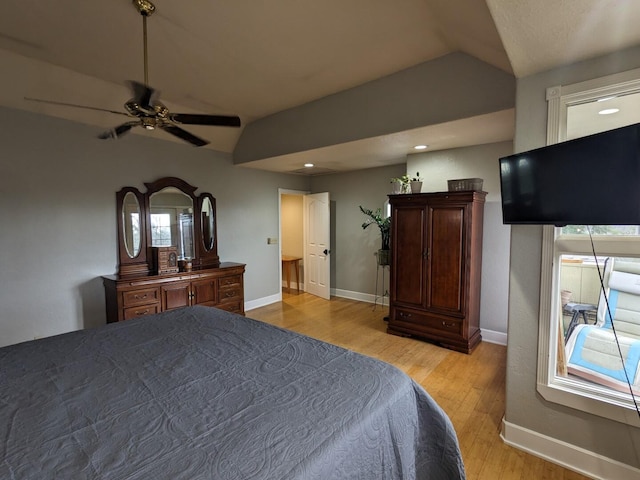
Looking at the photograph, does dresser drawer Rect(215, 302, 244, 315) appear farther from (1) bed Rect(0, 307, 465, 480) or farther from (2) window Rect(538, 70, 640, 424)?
(2) window Rect(538, 70, 640, 424)

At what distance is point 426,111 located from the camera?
9.35 ft

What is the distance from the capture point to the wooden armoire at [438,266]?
11.0 feet

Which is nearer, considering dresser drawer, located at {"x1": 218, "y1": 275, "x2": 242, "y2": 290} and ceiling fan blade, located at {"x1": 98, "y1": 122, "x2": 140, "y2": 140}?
ceiling fan blade, located at {"x1": 98, "y1": 122, "x2": 140, "y2": 140}

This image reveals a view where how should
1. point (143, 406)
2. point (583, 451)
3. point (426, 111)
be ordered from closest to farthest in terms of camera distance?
point (143, 406) → point (583, 451) → point (426, 111)

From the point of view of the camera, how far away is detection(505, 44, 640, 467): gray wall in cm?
168

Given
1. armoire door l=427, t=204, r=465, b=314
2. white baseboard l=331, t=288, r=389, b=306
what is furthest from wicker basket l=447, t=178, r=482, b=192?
white baseboard l=331, t=288, r=389, b=306

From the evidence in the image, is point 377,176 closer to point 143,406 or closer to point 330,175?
point 330,175

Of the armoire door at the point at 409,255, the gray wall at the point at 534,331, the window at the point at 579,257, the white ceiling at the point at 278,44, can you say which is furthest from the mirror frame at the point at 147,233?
the window at the point at 579,257

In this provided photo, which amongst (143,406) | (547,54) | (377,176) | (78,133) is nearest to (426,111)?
(547,54)

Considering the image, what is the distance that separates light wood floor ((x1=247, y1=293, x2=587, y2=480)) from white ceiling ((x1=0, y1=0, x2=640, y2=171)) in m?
2.36

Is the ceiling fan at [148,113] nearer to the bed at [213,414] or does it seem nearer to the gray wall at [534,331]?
the bed at [213,414]

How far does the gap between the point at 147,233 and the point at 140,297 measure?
2.88 feet

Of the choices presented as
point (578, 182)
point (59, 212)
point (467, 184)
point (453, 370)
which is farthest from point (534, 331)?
point (59, 212)

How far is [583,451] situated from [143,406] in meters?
2.36
